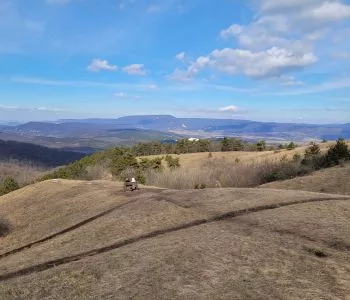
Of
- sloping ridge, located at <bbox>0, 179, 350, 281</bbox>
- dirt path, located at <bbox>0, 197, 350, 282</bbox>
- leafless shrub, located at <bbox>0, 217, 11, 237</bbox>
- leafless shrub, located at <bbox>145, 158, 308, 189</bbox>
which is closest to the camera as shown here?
dirt path, located at <bbox>0, 197, 350, 282</bbox>

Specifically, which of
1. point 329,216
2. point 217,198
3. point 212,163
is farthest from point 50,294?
point 212,163

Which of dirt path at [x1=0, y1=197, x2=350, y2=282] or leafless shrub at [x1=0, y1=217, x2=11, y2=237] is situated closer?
dirt path at [x1=0, y1=197, x2=350, y2=282]

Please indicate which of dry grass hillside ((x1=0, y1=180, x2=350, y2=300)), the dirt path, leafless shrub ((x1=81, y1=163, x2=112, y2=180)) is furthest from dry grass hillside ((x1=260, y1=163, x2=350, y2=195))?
leafless shrub ((x1=81, y1=163, x2=112, y2=180))

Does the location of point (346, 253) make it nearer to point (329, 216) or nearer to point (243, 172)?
point (329, 216)

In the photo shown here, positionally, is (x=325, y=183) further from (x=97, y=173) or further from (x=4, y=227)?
(x=97, y=173)

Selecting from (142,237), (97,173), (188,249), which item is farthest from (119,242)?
(97,173)

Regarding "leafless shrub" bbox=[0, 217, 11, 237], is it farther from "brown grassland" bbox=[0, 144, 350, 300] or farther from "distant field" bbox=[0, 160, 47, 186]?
"distant field" bbox=[0, 160, 47, 186]
